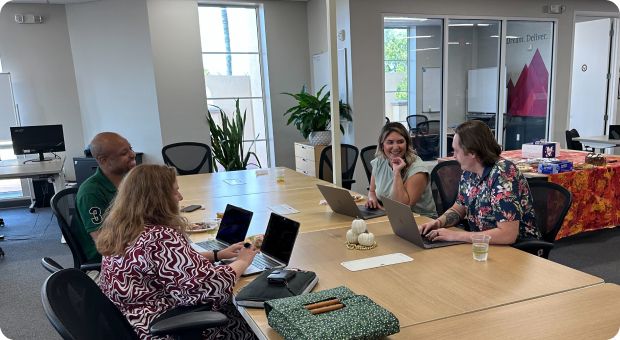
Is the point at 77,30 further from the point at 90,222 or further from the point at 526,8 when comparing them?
the point at 526,8

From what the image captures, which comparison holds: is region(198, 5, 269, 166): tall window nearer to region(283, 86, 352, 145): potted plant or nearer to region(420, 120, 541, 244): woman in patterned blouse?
region(283, 86, 352, 145): potted plant

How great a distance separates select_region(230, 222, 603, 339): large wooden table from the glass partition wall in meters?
4.84

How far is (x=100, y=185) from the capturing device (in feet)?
7.67

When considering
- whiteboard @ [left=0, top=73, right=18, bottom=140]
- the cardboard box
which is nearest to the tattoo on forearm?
the cardboard box

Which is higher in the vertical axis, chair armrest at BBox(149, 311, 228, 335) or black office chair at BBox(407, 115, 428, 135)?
black office chair at BBox(407, 115, 428, 135)

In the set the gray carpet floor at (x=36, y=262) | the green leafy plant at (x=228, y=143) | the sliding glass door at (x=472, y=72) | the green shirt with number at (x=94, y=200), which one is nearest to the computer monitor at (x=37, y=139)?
the gray carpet floor at (x=36, y=262)

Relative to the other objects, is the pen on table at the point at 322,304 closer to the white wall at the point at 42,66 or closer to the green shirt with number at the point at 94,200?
the green shirt with number at the point at 94,200

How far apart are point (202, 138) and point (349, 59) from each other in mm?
2369

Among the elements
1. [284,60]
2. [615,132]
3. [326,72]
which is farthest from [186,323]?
[615,132]

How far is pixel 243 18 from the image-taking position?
6703 mm

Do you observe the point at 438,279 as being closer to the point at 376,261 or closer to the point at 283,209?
the point at 376,261

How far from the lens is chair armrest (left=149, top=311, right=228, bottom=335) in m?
1.38

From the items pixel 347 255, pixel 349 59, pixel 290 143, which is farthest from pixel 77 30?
pixel 347 255

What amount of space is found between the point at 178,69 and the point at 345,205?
14.4 ft
